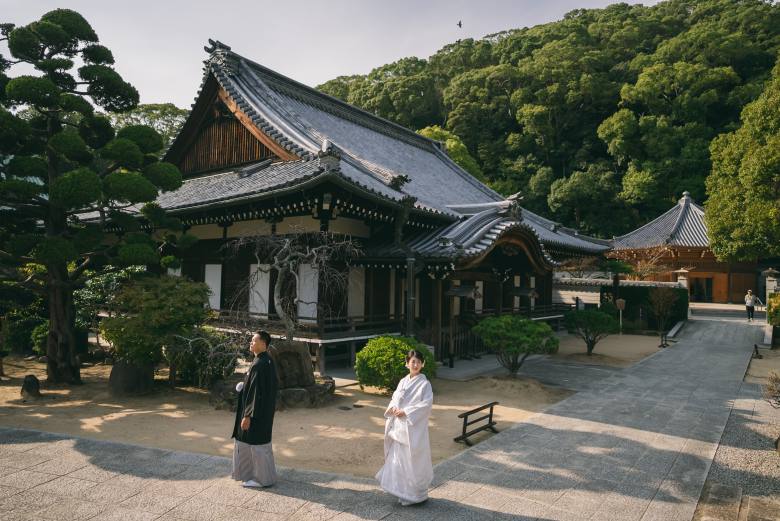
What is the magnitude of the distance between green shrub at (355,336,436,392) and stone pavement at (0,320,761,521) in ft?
8.62

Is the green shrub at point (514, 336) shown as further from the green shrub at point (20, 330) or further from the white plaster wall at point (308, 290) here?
the green shrub at point (20, 330)

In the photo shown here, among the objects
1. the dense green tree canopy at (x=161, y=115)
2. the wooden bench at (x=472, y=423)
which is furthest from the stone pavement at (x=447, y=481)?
the dense green tree canopy at (x=161, y=115)

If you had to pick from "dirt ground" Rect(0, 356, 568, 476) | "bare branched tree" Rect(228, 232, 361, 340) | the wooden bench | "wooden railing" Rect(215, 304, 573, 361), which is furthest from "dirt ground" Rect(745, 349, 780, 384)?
"bare branched tree" Rect(228, 232, 361, 340)

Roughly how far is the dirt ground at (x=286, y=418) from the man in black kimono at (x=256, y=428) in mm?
861

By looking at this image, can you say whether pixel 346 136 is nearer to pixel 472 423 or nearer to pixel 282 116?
pixel 282 116

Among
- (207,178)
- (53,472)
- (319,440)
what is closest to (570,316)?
(319,440)

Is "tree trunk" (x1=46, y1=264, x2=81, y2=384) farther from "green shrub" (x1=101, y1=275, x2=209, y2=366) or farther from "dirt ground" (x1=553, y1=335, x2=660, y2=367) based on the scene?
"dirt ground" (x1=553, y1=335, x2=660, y2=367)

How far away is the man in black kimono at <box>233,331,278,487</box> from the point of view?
5340 millimetres

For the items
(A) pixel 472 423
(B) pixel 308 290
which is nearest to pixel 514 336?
A: (A) pixel 472 423

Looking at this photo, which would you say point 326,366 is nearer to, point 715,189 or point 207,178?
point 207,178

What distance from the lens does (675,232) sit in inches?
1422

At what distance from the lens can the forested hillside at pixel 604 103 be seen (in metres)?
45.2

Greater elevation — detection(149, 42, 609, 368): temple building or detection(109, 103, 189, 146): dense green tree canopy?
detection(109, 103, 189, 146): dense green tree canopy

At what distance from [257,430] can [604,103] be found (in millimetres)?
56129
